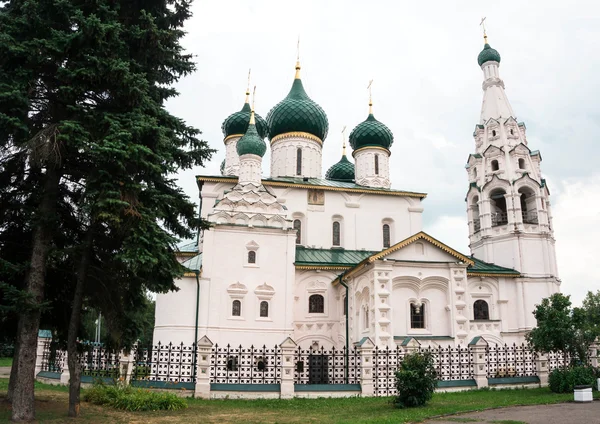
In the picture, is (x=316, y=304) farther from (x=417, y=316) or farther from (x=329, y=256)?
(x=417, y=316)

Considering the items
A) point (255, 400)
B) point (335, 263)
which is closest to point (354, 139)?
point (335, 263)

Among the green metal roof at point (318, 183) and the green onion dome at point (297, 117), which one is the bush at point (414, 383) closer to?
the green metal roof at point (318, 183)

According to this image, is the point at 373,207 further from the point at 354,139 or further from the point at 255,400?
the point at 255,400

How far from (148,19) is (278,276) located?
12.5 m

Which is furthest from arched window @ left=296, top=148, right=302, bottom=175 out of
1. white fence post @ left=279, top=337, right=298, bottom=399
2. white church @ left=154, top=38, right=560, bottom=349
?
white fence post @ left=279, top=337, right=298, bottom=399

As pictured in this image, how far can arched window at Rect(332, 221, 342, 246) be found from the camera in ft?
81.4

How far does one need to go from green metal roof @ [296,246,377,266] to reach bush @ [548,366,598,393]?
32.2 feet

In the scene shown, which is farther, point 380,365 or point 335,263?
point 335,263

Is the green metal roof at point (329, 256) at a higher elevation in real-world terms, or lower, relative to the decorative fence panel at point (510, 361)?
higher

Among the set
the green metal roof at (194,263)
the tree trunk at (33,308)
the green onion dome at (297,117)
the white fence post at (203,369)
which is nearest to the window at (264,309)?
the green metal roof at (194,263)

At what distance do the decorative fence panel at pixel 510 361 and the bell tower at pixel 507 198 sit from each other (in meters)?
4.96

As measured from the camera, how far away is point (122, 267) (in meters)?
10.1

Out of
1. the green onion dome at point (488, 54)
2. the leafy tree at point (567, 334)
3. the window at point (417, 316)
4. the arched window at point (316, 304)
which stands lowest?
the leafy tree at point (567, 334)

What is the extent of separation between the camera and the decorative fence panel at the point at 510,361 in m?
15.9
